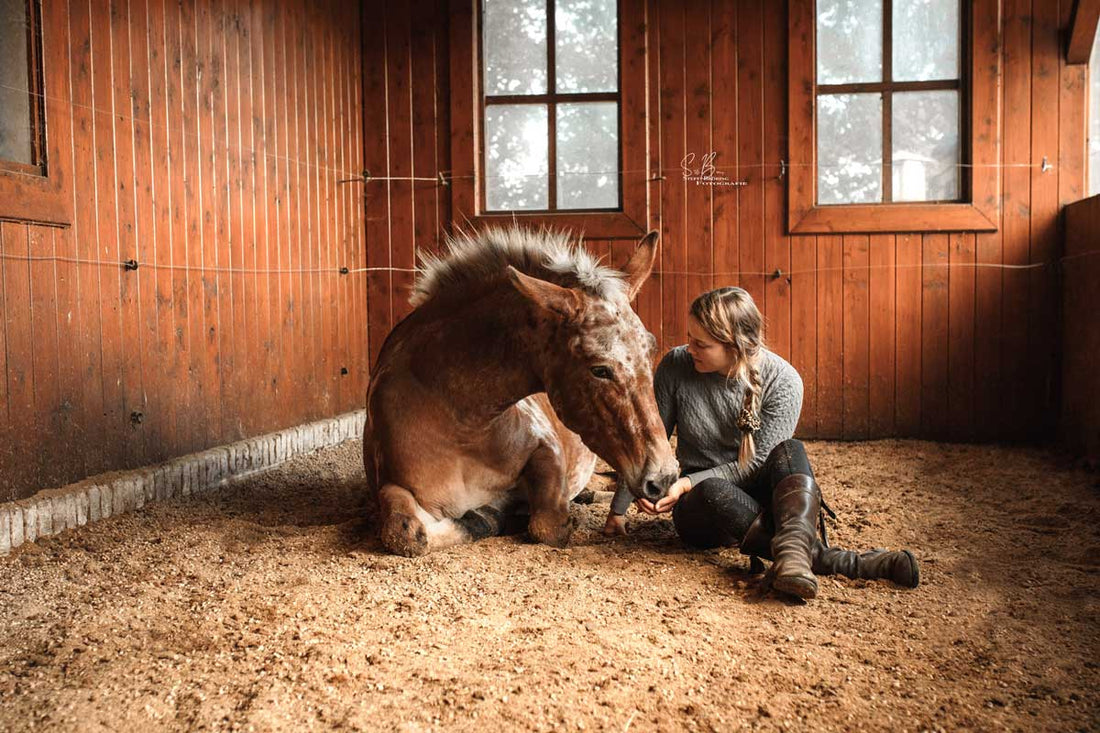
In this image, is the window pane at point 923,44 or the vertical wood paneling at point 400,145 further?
the vertical wood paneling at point 400,145

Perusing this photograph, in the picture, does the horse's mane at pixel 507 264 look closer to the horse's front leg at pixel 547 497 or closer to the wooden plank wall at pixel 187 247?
the horse's front leg at pixel 547 497

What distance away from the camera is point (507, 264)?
269 centimetres

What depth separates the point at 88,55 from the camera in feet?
9.78

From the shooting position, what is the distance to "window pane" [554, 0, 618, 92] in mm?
5086

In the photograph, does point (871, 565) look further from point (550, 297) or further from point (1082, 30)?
point (1082, 30)

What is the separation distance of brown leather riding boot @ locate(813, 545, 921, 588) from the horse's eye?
2.56ft

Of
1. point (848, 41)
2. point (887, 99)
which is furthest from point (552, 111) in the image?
point (887, 99)

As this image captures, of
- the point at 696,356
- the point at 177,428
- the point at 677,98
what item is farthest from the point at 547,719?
the point at 677,98

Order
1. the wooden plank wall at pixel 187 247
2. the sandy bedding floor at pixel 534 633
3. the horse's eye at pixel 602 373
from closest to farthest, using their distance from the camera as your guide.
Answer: the sandy bedding floor at pixel 534 633 → the horse's eye at pixel 602 373 → the wooden plank wall at pixel 187 247

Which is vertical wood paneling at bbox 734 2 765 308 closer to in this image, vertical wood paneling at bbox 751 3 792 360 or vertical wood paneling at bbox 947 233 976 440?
vertical wood paneling at bbox 751 3 792 360

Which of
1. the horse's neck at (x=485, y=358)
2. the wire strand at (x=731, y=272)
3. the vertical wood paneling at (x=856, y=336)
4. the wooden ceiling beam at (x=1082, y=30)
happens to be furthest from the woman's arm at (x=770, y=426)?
the wooden ceiling beam at (x=1082, y=30)

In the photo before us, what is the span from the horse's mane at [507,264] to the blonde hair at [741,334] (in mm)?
276

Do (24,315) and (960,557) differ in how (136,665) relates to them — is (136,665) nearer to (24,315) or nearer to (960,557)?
(24,315)

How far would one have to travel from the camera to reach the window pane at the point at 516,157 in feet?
17.1
